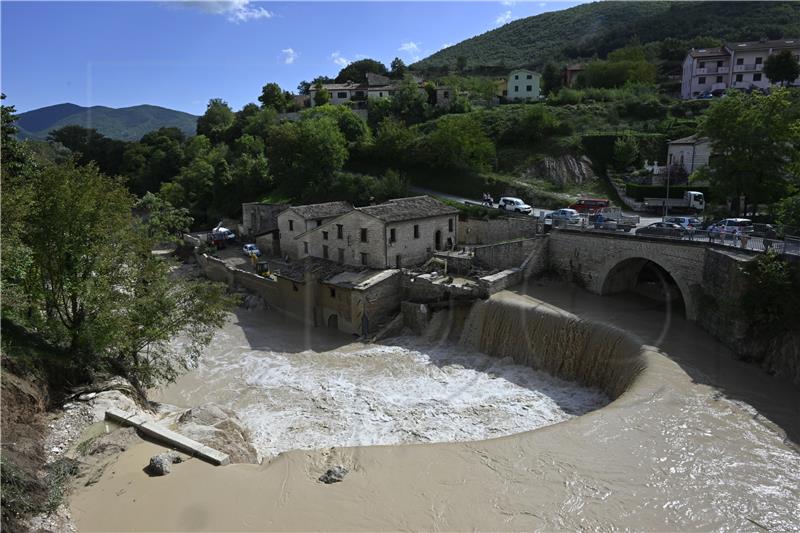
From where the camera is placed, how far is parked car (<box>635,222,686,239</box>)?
26.9 metres

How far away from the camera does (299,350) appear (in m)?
29.5

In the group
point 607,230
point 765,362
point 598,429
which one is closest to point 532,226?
point 607,230

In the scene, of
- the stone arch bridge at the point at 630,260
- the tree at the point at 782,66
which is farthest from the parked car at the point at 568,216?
the tree at the point at 782,66

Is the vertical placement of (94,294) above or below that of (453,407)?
above

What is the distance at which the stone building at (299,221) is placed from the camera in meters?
38.8

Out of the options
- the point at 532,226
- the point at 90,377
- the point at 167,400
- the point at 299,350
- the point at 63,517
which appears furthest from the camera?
the point at 532,226

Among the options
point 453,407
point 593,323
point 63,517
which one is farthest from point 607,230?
point 63,517

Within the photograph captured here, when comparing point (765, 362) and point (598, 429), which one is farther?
point (765, 362)

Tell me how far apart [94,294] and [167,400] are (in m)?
7.24

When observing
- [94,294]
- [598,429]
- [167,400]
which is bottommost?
[167,400]

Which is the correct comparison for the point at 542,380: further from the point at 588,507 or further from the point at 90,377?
the point at 90,377

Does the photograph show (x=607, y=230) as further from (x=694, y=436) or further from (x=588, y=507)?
(x=588, y=507)

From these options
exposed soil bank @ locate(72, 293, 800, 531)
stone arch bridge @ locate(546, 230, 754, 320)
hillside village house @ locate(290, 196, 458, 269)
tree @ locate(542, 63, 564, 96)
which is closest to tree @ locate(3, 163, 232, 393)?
exposed soil bank @ locate(72, 293, 800, 531)

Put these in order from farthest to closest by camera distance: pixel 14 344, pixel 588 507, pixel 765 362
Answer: pixel 765 362 < pixel 14 344 < pixel 588 507
